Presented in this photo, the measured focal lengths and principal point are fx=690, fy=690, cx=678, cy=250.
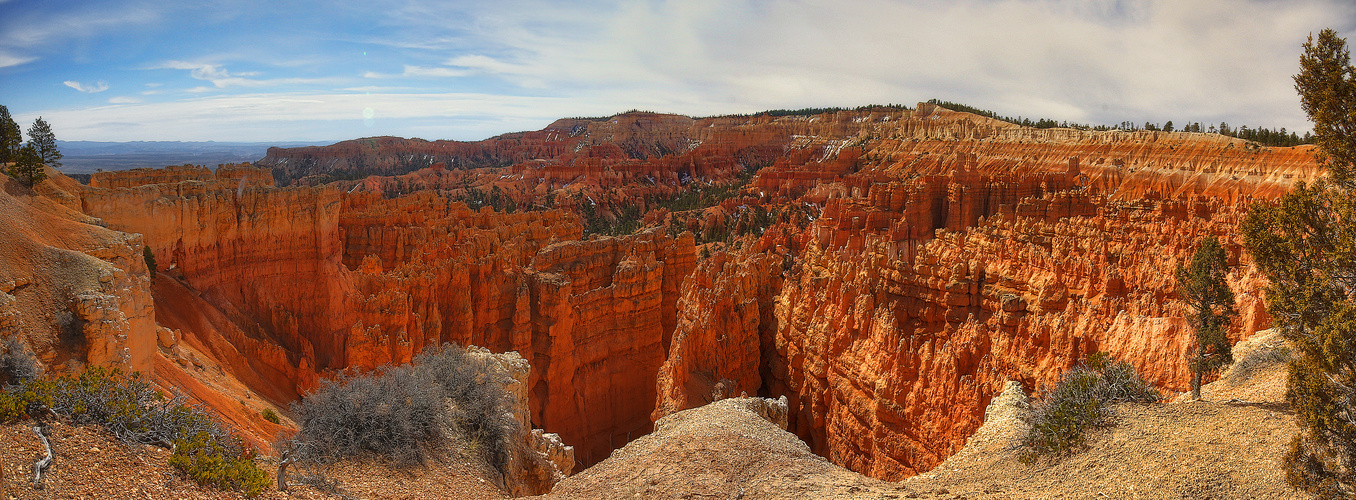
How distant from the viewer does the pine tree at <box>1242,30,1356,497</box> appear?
317 inches

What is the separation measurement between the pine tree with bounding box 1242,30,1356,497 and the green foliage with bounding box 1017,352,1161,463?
2.64m

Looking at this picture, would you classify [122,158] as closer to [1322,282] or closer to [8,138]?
[8,138]

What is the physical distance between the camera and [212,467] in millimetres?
8297

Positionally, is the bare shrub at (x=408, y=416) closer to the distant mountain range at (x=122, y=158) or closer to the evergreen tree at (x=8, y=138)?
the evergreen tree at (x=8, y=138)

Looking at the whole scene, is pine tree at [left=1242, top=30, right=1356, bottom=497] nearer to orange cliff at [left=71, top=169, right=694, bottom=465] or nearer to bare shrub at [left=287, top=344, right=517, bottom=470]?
bare shrub at [left=287, top=344, right=517, bottom=470]

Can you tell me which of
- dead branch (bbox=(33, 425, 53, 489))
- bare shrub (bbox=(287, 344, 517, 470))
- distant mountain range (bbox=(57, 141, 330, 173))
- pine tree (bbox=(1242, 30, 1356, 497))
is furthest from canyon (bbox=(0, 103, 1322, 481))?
distant mountain range (bbox=(57, 141, 330, 173))

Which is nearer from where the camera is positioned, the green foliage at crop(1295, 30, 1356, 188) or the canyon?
the green foliage at crop(1295, 30, 1356, 188)

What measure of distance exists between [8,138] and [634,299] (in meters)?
17.7

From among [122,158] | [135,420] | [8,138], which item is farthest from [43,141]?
[122,158]

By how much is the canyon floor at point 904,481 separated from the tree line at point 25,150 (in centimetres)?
1191

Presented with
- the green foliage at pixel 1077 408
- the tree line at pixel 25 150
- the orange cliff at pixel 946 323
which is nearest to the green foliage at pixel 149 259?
the tree line at pixel 25 150

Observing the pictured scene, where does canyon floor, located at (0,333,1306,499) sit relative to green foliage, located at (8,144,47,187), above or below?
below

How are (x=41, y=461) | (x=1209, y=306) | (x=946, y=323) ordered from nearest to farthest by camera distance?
(x=41, y=461)
(x=1209, y=306)
(x=946, y=323)

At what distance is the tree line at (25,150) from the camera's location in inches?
634
